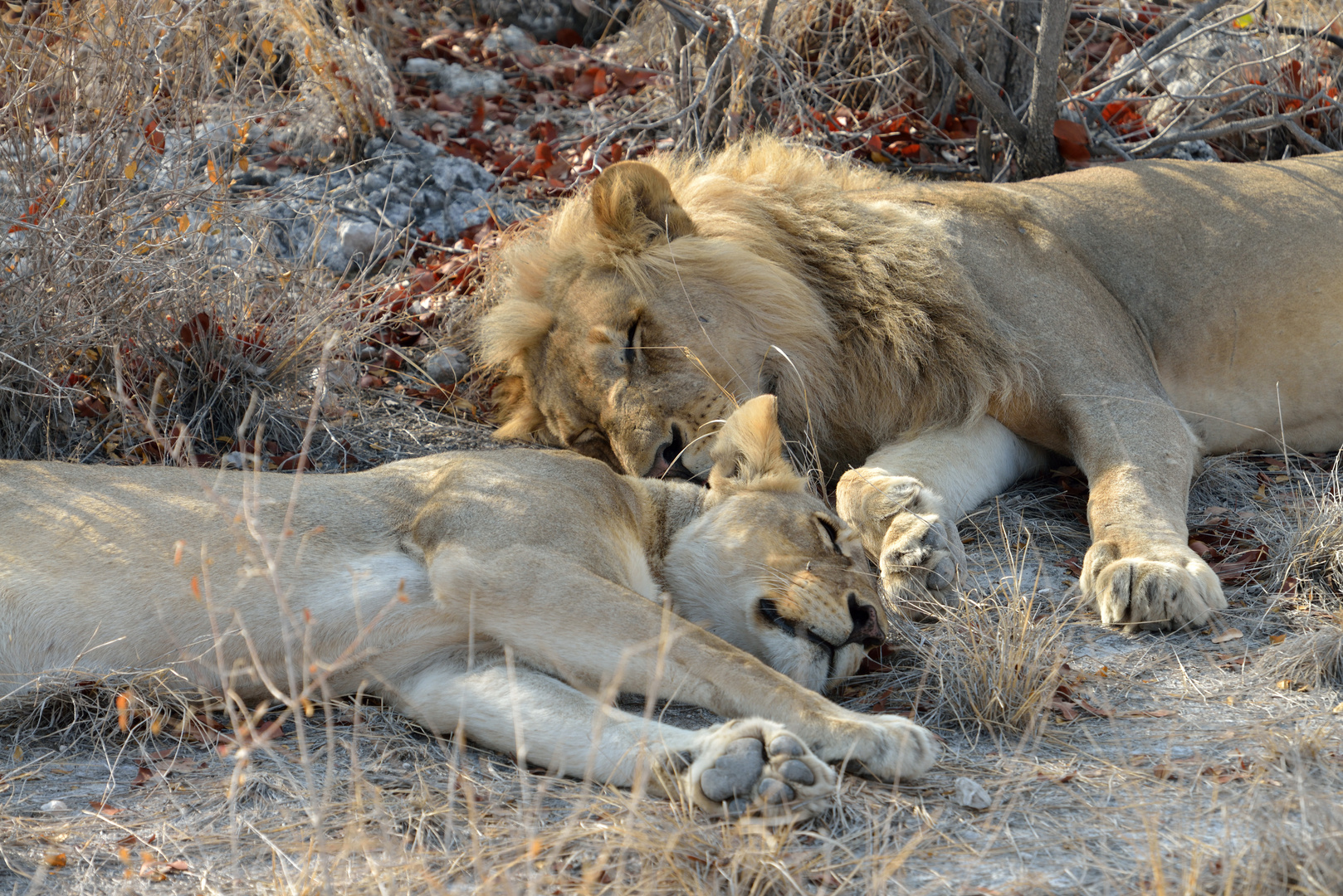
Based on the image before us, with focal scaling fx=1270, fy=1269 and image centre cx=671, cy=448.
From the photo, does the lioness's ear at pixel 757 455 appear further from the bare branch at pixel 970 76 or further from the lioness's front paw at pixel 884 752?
the bare branch at pixel 970 76

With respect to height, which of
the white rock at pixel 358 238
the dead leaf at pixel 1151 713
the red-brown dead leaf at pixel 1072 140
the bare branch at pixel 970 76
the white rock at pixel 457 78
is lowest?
the dead leaf at pixel 1151 713

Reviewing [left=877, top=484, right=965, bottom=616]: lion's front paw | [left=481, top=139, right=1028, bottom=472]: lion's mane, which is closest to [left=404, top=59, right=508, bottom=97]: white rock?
[left=481, top=139, right=1028, bottom=472]: lion's mane

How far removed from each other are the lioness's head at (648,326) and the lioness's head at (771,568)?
0.39 m

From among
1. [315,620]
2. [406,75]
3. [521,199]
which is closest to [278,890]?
[315,620]

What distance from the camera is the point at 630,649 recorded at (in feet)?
8.63

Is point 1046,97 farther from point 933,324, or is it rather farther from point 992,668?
point 992,668

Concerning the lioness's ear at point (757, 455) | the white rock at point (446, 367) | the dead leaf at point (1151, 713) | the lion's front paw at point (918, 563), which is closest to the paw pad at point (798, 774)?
the dead leaf at point (1151, 713)

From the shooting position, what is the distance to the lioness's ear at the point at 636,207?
14.0 ft

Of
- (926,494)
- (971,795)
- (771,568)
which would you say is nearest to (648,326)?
(926,494)

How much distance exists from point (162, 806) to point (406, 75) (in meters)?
6.03

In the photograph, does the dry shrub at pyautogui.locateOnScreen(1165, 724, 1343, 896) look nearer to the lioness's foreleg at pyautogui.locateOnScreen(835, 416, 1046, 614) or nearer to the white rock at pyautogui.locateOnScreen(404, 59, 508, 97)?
the lioness's foreleg at pyautogui.locateOnScreen(835, 416, 1046, 614)

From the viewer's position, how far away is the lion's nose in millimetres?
3166

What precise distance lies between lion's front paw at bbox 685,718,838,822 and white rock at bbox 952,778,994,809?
29 cm

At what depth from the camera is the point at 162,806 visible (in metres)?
2.70
